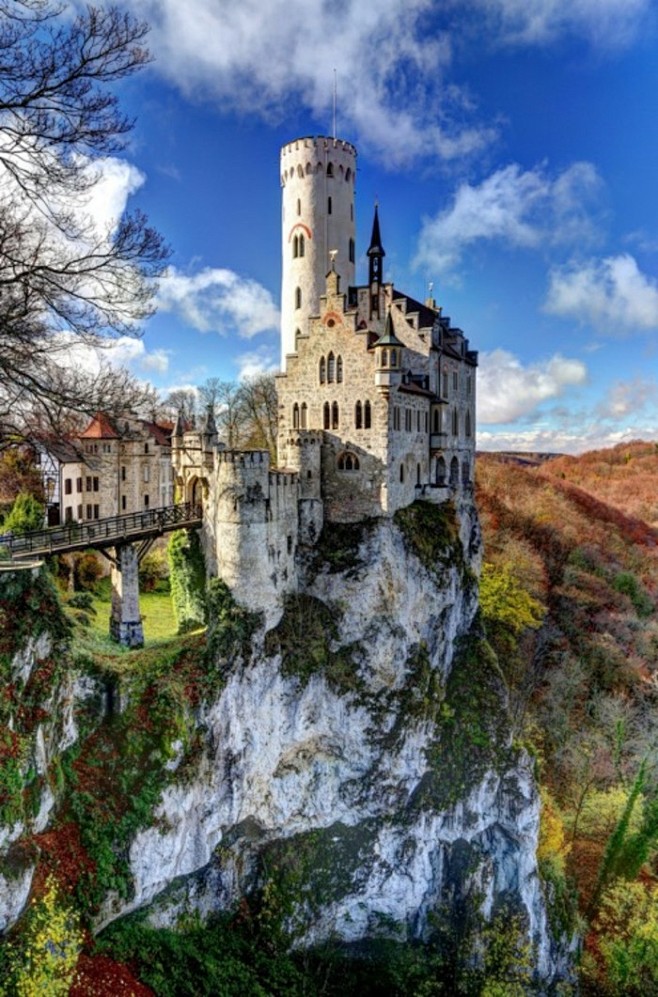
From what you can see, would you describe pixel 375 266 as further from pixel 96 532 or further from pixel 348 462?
pixel 96 532

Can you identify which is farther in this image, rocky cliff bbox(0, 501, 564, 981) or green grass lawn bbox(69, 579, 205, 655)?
rocky cliff bbox(0, 501, 564, 981)

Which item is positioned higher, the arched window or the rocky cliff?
the arched window

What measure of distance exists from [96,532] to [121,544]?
3.22ft

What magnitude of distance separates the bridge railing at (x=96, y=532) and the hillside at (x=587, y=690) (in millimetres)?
22480

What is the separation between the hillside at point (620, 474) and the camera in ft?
257

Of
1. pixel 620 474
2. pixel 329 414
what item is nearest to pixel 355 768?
pixel 329 414

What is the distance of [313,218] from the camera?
3028 centimetres

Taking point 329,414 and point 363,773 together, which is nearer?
point 363,773

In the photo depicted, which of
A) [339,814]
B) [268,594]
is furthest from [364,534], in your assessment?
[339,814]

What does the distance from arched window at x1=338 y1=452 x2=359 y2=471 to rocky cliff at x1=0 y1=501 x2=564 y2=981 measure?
8.49ft

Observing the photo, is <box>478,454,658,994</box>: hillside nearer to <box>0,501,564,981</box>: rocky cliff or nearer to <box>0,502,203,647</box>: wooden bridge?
<box>0,501,564,981</box>: rocky cliff

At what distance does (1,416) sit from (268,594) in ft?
44.7

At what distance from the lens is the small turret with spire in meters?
29.9

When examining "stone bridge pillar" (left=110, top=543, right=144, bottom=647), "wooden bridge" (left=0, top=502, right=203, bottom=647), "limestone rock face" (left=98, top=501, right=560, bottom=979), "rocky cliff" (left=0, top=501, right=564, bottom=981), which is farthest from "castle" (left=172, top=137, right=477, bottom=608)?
"stone bridge pillar" (left=110, top=543, right=144, bottom=647)
